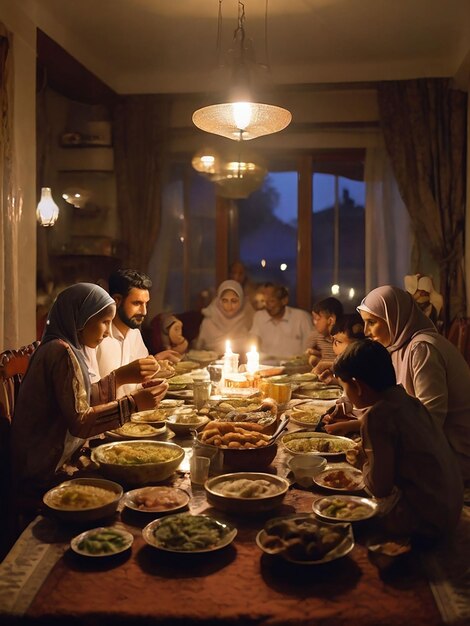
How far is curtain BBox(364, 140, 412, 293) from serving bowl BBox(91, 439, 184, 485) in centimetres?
489

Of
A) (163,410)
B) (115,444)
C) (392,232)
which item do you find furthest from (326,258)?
(115,444)

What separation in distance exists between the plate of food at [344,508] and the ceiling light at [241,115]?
213 centimetres

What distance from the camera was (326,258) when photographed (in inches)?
277

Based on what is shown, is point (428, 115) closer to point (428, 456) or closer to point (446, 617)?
point (428, 456)

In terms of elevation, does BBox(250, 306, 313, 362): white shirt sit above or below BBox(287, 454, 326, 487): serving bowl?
above

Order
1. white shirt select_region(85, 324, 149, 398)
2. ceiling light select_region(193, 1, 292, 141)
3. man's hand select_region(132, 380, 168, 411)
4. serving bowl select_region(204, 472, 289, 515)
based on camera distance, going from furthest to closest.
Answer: white shirt select_region(85, 324, 149, 398) → ceiling light select_region(193, 1, 292, 141) → man's hand select_region(132, 380, 168, 411) → serving bowl select_region(204, 472, 289, 515)

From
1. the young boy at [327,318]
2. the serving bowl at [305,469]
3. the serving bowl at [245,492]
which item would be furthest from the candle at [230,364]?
the serving bowl at [245,492]

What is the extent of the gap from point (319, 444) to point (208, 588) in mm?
1065

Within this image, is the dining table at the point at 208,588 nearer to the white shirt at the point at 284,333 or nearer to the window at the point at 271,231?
the white shirt at the point at 284,333

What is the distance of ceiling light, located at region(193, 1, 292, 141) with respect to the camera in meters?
3.20

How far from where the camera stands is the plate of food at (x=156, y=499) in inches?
69.6

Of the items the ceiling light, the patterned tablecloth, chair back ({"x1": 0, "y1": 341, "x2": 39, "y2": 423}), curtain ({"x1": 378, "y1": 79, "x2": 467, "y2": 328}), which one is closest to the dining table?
the patterned tablecloth

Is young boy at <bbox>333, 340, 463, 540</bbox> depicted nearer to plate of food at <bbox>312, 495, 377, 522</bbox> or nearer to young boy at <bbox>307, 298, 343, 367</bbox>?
plate of food at <bbox>312, 495, 377, 522</bbox>

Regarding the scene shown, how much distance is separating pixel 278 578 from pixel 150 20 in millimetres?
4830
